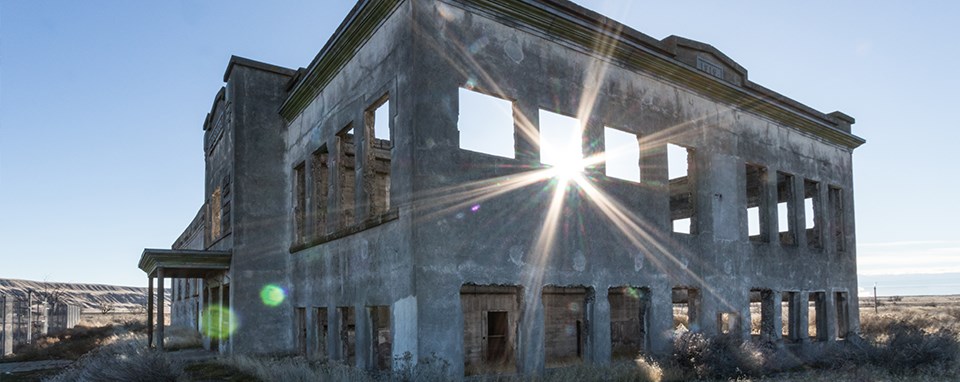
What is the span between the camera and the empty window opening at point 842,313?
830 inches

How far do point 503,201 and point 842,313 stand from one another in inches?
601

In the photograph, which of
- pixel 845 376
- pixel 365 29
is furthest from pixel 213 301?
pixel 845 376

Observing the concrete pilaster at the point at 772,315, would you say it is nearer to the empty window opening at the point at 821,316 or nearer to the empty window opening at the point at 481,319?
the empty window opening at the point at 821,316

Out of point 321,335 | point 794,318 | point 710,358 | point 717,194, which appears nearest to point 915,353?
point 794,318

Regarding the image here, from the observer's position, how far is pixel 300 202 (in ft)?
59.4

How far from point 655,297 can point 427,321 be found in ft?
20.0

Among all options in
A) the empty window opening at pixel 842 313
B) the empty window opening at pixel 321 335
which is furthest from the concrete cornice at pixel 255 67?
the empty window opening at pixel 842 313

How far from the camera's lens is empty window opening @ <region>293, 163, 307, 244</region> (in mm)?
17781

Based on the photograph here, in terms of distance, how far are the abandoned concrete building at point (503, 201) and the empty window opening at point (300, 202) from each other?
6 cm

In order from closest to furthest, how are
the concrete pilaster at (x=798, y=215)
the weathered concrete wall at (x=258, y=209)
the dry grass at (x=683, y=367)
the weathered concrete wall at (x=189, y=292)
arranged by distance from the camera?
the dry grass at (x=683, y=367) → the weathered concrete wall at (x=258, y=209) → the concrete pilaster at (x=798, y=215) → the weathered concrete wall at (x=189, y=292)

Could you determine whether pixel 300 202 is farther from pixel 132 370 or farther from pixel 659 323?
pixel 659 323

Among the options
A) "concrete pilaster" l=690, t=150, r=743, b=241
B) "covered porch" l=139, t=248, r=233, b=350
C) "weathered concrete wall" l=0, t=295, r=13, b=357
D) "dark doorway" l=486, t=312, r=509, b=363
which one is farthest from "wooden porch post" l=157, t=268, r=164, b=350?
"concrete pilaster" l=690, t=150, r=743, b=241

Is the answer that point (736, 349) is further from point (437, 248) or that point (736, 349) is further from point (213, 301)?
point (213, 301)

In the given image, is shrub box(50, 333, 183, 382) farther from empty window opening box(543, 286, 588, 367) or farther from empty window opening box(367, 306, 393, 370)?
empty window opening box(543, 286, 588, 367)
